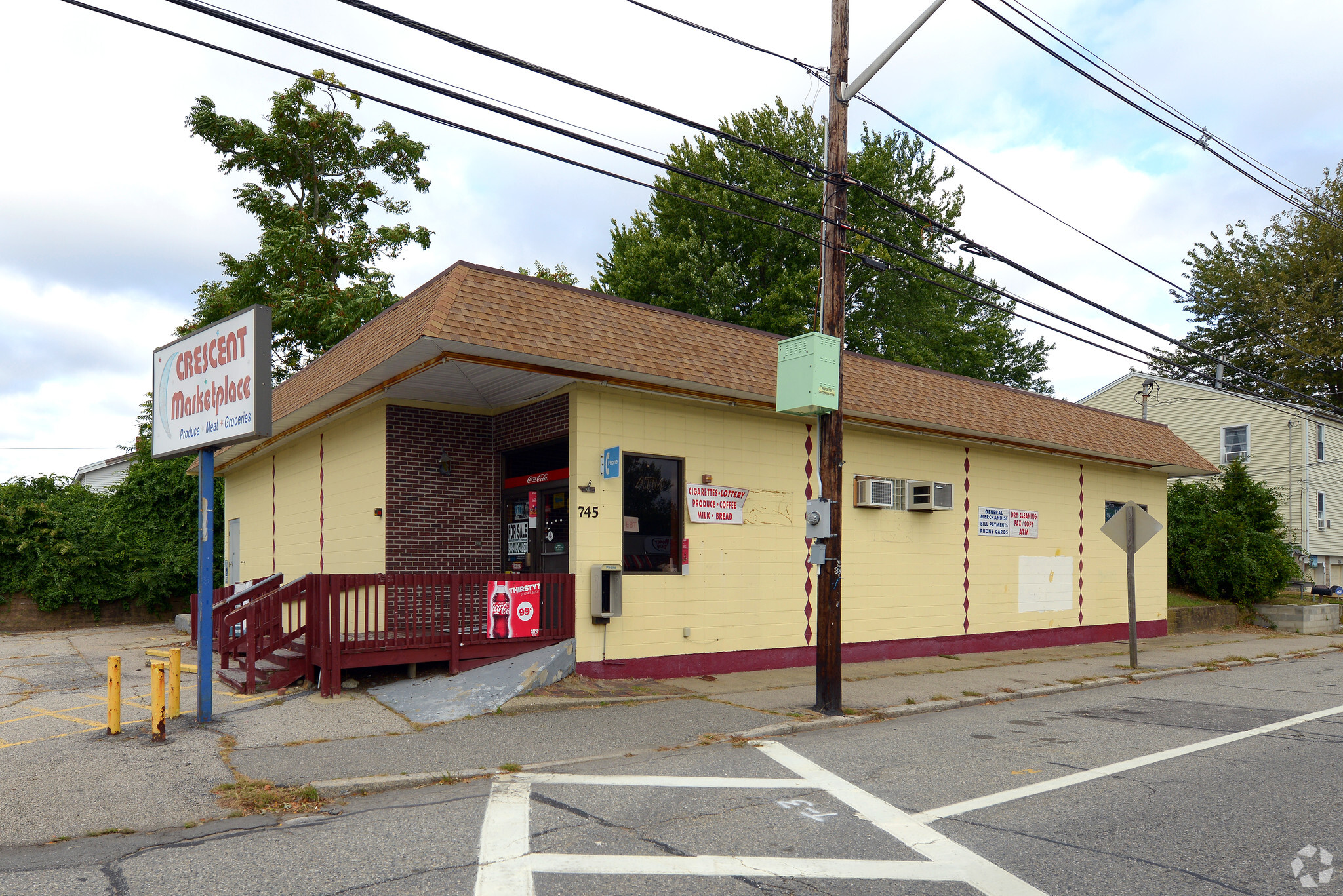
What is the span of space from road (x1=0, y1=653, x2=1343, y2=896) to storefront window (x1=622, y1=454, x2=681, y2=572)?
403 centimetres

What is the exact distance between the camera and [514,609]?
11117 mm

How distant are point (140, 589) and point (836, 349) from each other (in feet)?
66.9

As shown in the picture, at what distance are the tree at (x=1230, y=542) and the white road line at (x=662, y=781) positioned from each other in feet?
71.6

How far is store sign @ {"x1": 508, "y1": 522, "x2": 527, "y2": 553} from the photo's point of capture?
44.4 ft

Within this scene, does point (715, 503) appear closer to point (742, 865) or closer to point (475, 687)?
point (475, 687)

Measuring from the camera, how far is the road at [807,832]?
4.88 meters

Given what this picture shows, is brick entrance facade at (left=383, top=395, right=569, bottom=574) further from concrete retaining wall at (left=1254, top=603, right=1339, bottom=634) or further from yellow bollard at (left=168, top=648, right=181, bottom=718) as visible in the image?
concrete retaining wall at (left=1254, top=603, right=1339, bottom=634)

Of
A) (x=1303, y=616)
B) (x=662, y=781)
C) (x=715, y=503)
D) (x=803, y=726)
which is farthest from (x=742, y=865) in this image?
(x=1303, y=616)

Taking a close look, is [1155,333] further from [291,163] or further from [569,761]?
[291,163]

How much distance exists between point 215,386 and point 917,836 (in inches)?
313

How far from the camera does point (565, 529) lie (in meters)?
12.5

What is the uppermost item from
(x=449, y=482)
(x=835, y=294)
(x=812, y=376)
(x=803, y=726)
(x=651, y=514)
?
(x=835, y=294)

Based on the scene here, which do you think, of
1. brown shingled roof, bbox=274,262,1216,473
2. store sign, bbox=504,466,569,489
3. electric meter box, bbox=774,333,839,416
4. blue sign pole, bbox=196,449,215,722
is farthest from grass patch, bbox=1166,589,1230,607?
blue sign pole, bbox=196,449,215,722

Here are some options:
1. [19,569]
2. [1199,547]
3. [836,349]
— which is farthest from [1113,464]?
[19,569]
